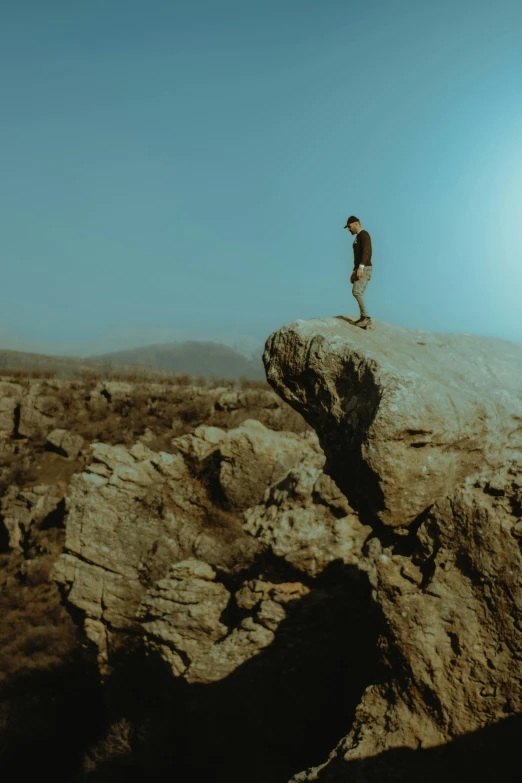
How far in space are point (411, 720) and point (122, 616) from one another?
8534 mm

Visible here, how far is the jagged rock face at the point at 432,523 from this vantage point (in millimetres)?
4609

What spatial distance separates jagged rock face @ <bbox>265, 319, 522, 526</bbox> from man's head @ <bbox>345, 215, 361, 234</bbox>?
55.3 inches

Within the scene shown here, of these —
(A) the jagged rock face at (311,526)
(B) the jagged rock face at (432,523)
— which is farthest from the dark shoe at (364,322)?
(A) the jagged rock face at (311,526)

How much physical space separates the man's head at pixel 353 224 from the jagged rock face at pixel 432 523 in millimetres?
1733

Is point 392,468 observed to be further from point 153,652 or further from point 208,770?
Answer: point 153,652

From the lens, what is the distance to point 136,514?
12.7m

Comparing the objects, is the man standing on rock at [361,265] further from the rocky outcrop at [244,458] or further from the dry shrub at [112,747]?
the dry shrub at [112,747]

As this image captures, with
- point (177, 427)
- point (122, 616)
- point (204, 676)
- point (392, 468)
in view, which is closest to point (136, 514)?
point (122, 616)

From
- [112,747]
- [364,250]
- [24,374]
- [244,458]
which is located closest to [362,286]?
[364,250]

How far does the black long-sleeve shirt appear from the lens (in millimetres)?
6953

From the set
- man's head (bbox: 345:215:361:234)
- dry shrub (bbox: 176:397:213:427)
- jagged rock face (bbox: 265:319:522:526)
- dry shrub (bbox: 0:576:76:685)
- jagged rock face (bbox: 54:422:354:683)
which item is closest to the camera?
jagged rock face (bbox: 265:319:522:526)

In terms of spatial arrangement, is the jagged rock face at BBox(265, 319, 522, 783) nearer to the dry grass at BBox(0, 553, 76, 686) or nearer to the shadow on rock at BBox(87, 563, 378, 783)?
the shadow on rock at BBox(87, 563, 378, 783)

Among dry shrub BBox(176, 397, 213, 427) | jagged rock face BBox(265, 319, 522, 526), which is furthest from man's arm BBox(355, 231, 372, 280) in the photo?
dry shrub BBox(176, 397, 213, 427)

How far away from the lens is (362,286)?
688 cm
